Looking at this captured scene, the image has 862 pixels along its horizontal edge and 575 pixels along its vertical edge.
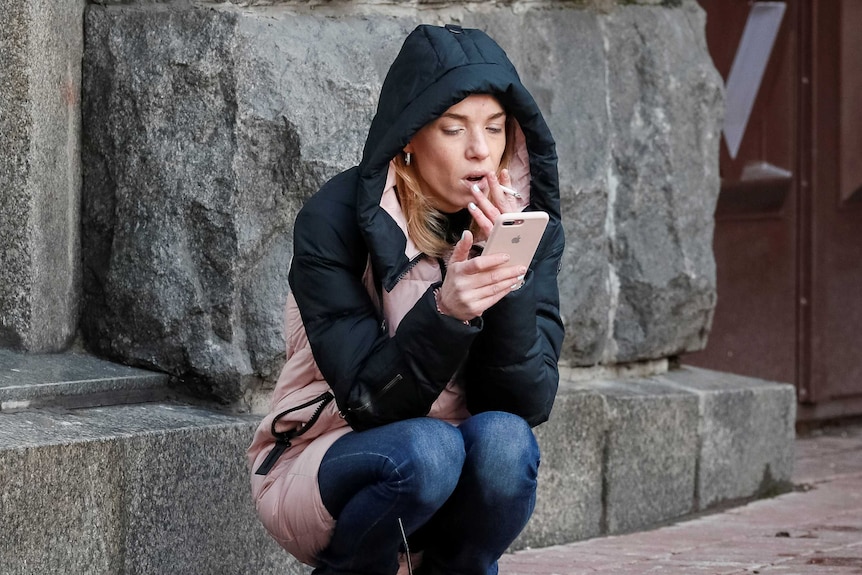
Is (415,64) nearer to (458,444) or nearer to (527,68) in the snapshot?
(458,444)

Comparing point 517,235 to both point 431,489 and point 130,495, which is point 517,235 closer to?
point 431,489

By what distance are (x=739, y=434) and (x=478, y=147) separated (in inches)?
90.4

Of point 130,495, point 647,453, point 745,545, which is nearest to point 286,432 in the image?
point 130,495

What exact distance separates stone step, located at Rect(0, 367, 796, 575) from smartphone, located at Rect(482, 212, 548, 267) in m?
1.01

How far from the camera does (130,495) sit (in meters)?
3.15

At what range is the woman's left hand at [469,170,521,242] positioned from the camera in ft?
8.54

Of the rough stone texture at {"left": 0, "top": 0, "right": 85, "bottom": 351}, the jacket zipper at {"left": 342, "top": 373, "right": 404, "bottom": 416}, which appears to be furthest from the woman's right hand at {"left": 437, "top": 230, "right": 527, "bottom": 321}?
the rough stone texture at {"left": 0, "top": 0, "right": 85, "bottom": 351}

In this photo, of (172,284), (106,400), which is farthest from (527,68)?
(106,400)

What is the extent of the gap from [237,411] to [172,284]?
32 centimetres

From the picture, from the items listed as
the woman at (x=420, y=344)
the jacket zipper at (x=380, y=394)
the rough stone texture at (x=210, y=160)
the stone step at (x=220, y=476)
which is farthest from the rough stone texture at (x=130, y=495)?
the jacket zipper at (x=380, y=394)

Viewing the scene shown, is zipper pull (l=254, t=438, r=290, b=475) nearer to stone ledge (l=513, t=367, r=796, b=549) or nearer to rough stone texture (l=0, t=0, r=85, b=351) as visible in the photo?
rough stone texture (l=0, t=0, r=85, b=351)

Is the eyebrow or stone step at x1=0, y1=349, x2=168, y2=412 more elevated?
the eyebrow

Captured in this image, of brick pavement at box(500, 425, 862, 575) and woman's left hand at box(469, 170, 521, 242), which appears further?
brick pavement at box(500, 425, 862, 575)

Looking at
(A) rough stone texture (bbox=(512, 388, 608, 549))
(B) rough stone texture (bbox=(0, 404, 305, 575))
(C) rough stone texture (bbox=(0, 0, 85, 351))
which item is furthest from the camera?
(A) rough stone texture (bbox=(512, 388, 608, 549))
